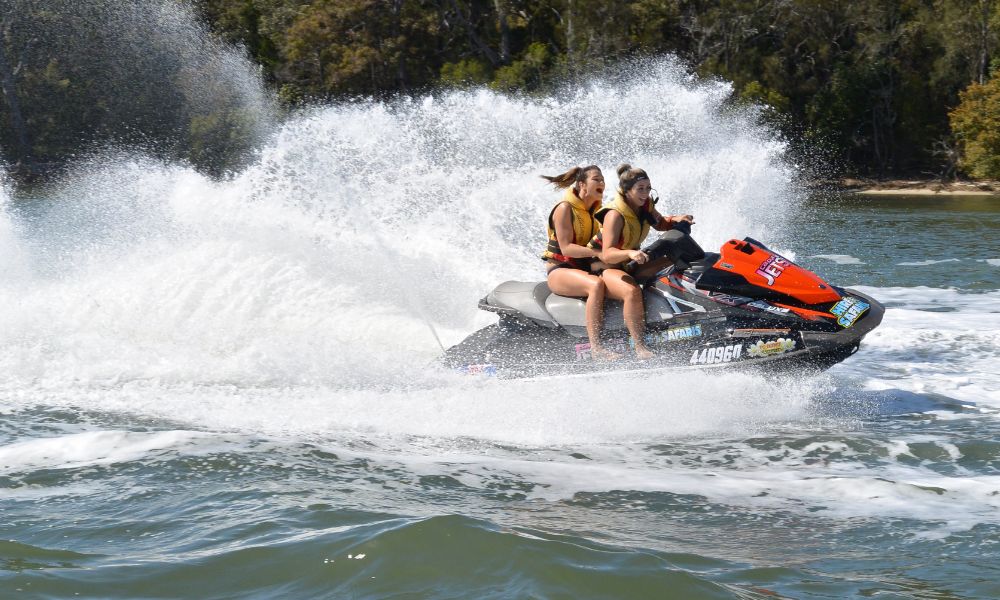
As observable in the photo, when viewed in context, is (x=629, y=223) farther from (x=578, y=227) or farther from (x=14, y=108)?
(x=14, y=108)

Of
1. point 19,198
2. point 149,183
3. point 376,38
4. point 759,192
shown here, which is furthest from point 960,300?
point 376,38

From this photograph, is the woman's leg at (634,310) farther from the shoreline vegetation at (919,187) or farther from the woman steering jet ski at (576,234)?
the shoreline vegetation at (919,187)

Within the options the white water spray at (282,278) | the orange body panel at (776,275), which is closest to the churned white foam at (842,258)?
the white water spray at (282,278)

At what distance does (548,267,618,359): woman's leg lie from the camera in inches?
240

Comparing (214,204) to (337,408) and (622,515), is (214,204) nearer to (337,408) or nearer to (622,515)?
(337,408)

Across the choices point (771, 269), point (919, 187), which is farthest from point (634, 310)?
point (919, 187)

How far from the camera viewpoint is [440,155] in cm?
1936

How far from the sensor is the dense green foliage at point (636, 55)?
34.7 m

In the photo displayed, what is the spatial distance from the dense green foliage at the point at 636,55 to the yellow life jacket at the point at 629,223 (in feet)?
91.7

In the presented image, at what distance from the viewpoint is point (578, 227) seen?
641 centimetres

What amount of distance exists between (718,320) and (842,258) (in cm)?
915

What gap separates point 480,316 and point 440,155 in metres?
11.5

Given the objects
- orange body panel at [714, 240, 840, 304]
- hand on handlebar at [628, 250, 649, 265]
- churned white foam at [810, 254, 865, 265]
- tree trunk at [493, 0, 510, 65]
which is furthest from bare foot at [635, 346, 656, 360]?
tree trunk at [493, 0, 510, 65]

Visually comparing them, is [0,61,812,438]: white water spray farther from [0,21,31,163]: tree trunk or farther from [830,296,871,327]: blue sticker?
[0,21,31,163]: tree trunk
